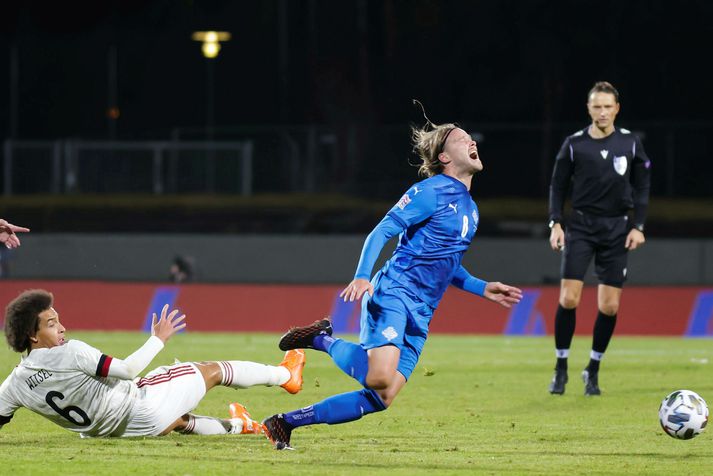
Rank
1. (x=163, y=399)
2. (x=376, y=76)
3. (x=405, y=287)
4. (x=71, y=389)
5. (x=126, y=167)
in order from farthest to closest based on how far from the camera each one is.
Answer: (x=376, y=76) < (x=126, y=167) < (x=163, y=399) < (x=405, y=287) < (x=71, y=389)

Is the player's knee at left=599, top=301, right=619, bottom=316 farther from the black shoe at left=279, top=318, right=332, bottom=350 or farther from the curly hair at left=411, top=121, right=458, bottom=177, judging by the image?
the black shoe at left=279, top=318, right=332, bottom=350

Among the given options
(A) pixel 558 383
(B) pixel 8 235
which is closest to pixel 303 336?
(B) pixel 8 235

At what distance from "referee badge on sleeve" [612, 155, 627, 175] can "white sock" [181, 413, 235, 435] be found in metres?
3.99

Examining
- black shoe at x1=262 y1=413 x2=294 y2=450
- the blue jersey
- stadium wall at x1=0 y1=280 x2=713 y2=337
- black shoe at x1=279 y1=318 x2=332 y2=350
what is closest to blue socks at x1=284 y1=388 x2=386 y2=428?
black shoe at x1=262 y1=413 x2=294 y2=450

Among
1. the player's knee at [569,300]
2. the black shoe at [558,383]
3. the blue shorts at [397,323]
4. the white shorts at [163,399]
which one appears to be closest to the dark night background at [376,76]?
the player's knee at [569,300]

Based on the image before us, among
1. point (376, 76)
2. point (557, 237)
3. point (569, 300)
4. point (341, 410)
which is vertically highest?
point (376, 76)

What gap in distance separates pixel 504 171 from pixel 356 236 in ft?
9.65

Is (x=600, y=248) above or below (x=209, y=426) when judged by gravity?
above

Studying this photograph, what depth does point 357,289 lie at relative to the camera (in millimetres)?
6160

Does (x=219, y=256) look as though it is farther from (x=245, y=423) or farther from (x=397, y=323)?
(x=397, y=323)

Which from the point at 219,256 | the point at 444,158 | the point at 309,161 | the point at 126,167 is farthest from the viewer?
the point at 126,167

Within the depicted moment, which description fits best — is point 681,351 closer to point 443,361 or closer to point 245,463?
point 443,361

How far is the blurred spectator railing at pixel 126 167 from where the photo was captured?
23.0 m

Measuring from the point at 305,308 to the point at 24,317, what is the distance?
35.8 ft
